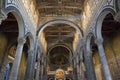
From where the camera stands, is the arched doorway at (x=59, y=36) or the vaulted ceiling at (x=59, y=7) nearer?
the vaulted ceiling at (x=59, y=7)

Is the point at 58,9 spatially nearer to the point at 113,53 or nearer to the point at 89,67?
the point at 89,67

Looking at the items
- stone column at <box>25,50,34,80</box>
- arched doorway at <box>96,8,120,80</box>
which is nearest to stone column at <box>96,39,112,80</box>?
arched doorway at <box>96,8,120,80</box>

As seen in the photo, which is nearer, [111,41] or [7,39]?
[111,41]

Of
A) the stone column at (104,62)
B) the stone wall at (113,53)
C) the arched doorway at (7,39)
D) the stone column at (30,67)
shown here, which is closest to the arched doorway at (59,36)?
the arched doorway at (7,39)

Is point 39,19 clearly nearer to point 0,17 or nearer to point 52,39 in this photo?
point 52,39

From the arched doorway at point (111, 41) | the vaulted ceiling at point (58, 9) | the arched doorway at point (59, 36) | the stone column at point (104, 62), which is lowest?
the stone column at point (104, 62)

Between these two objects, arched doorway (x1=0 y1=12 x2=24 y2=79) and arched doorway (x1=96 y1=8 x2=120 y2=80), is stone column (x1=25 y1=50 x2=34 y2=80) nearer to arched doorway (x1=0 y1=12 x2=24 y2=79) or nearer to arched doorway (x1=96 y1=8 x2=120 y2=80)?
arched doorway (x1=0 y1=12 x2=24 y2=79)

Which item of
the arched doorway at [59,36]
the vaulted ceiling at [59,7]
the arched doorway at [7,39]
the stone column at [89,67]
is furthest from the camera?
the arched doorway at [59,36]

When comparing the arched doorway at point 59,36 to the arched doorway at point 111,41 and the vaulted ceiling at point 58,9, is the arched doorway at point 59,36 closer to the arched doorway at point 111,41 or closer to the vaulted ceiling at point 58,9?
the vaulted ceiling at point 58,9

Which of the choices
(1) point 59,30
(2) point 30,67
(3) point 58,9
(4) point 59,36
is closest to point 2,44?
(2) point 30,67

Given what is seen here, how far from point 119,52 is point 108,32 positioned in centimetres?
309

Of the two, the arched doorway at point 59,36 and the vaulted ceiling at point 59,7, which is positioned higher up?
the vaulted ceiling at point 59,7

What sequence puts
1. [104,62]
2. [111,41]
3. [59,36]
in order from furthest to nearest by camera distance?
[59,36]
[111,41]
[104,62]

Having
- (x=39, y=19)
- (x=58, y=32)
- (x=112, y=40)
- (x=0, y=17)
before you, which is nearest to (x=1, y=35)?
(x=39, y=19)
